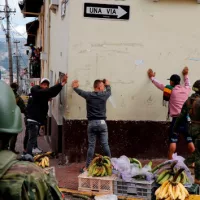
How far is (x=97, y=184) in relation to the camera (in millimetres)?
6930

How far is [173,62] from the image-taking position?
29.7 feet

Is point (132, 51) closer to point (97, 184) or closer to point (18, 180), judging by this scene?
point (97, 184)

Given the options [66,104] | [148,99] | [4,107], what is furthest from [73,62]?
[4,107]

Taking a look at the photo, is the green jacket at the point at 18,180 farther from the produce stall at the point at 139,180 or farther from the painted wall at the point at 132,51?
the painted wall at the point at 132,51

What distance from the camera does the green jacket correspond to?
7.34ft

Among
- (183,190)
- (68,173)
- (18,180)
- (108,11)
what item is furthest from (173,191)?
(108,11)

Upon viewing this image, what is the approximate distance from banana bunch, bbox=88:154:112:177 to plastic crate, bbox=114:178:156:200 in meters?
0.31

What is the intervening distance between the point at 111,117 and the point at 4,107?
686 centimetres

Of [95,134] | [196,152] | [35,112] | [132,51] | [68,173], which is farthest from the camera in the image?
[35,112]

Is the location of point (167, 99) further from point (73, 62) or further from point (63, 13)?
point (63, 13)

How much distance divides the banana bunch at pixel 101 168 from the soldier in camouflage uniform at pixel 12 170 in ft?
15.2

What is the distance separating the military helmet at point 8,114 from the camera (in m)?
2.20

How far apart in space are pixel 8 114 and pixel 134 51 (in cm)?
685

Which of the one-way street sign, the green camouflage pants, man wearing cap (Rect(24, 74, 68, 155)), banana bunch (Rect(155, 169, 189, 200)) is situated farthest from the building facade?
banana bunch (Rect(155, 169, 189, 200))
